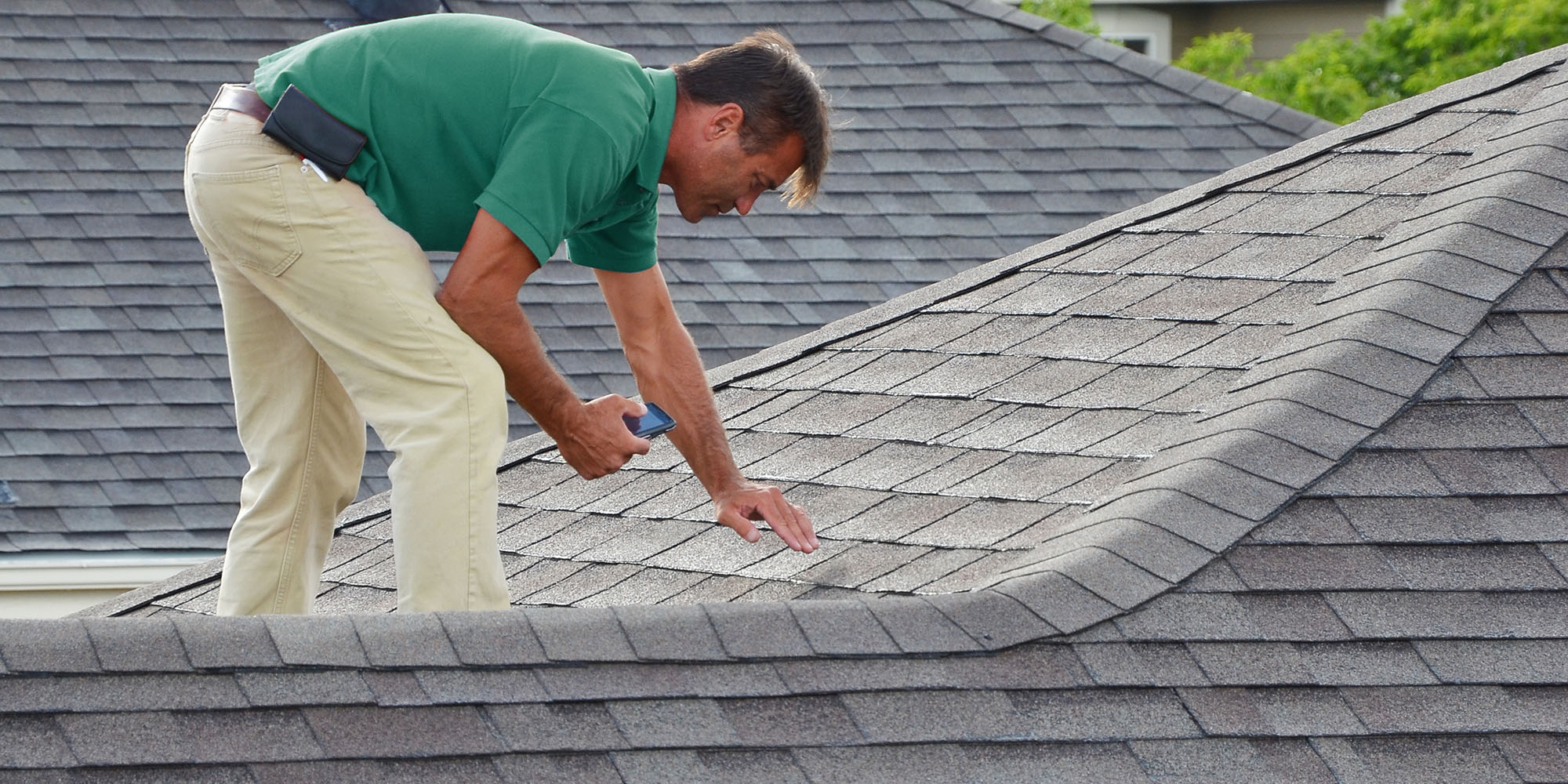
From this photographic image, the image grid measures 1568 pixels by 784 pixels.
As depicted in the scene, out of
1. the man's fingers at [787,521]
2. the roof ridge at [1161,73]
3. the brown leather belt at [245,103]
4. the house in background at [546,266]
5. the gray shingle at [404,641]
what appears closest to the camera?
the gray shingle at [404,641]

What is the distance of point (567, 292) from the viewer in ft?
29.9

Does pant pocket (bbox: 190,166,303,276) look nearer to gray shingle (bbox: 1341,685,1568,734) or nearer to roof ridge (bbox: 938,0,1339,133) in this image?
gray shingle (bbox: 1341,685,1568,734)

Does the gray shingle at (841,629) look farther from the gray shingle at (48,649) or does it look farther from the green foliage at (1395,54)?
A: the green foliage at (1395,54)

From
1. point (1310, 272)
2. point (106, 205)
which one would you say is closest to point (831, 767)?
point (1310, 272)

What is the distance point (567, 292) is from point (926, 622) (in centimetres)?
627

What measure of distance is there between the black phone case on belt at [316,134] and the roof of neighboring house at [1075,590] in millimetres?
927

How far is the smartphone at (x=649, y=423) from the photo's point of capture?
3.66m

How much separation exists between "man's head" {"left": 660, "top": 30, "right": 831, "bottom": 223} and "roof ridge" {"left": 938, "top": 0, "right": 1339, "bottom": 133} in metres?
7.46

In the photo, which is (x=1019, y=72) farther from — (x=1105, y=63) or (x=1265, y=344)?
(x=1265, y=344)

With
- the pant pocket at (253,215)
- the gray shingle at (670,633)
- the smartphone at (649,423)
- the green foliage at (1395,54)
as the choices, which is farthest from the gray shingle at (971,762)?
the green foliage at (1395,54)

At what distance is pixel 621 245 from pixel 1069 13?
1727 cm

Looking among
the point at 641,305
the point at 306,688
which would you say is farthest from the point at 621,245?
the point at 306,688

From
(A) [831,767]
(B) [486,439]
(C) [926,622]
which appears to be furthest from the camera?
(B) [486,439]

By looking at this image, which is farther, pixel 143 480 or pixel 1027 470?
pixel 143 480
